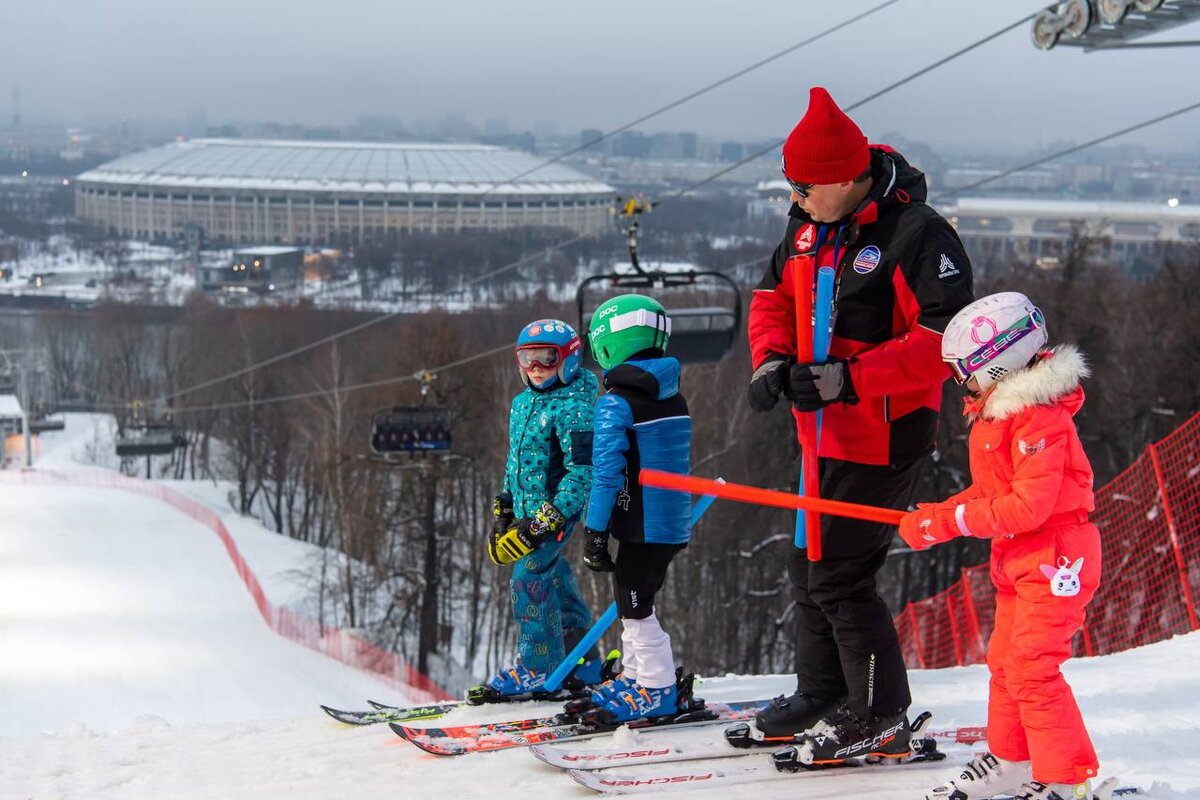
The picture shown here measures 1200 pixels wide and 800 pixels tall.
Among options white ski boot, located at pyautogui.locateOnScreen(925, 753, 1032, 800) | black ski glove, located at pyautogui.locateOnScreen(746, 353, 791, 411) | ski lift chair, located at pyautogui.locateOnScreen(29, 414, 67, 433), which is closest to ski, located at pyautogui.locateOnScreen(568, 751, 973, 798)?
white ski boot, located at pyautogui.locateOnScreen(925, 753, 1032, 800)

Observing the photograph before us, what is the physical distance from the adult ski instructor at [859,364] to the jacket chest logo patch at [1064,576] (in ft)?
1.90

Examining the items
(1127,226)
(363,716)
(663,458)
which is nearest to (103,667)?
(363,716)

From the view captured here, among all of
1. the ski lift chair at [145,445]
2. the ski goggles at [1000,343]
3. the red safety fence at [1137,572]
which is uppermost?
the ski goggles at [1000,343]

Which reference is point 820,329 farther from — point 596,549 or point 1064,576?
point 596,549

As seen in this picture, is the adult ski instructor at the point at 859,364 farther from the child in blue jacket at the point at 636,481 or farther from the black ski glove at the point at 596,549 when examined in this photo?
the black ski glove at the point at 596,549

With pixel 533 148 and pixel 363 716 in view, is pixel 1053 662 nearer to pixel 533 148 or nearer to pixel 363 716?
pixel 363 716

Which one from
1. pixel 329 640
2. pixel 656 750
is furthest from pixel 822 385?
pixel 329 640

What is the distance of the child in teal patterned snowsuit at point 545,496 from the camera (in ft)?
15.6

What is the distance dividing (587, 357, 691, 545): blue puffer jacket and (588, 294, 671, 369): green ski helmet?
59mm

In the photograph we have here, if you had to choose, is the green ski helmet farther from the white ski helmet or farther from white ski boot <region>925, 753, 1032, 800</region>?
white ski boot <region>925, 753, 1032, 800</region>

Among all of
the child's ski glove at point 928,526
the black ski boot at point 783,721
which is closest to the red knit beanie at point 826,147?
the child's ski glove at point 928,526

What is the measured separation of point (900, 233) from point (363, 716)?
119 inches

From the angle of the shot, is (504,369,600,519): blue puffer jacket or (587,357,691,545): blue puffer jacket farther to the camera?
(504,369,600,519): blue puffer jacket

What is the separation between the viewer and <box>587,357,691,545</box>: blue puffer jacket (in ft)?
13.9
